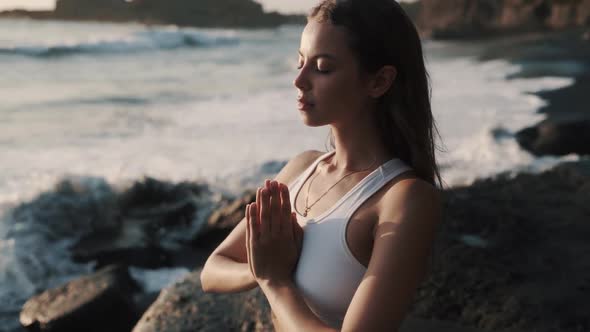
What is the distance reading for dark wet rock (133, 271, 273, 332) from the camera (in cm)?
319

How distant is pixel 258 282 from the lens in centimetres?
192

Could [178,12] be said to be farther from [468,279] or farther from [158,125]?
[468,279]

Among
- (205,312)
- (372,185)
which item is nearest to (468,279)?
(205,312)

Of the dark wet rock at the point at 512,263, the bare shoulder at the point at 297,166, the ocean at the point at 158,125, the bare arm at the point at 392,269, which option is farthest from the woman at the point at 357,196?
the ocean at the point at 158,125

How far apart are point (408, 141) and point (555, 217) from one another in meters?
3.41

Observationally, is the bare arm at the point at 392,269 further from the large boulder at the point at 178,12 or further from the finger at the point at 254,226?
the large boulder at the point at 178,12

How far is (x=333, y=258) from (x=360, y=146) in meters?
0.36

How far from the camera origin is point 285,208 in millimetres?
1812

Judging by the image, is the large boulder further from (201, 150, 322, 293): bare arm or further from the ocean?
(201, 150, 322, 293): bare arm

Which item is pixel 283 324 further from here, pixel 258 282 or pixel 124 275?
pixel 124 275

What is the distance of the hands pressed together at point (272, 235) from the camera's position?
5.90 ft

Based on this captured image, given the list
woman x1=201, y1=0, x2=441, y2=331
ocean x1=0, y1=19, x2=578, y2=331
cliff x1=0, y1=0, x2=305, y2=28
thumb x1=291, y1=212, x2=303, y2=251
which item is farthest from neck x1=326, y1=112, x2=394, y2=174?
cliff x1=0, y1=0, x2=305, y2=28

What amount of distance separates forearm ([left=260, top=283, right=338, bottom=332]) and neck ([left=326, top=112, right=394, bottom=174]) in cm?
38

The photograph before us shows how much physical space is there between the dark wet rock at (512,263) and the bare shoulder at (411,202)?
1745 millimetres
